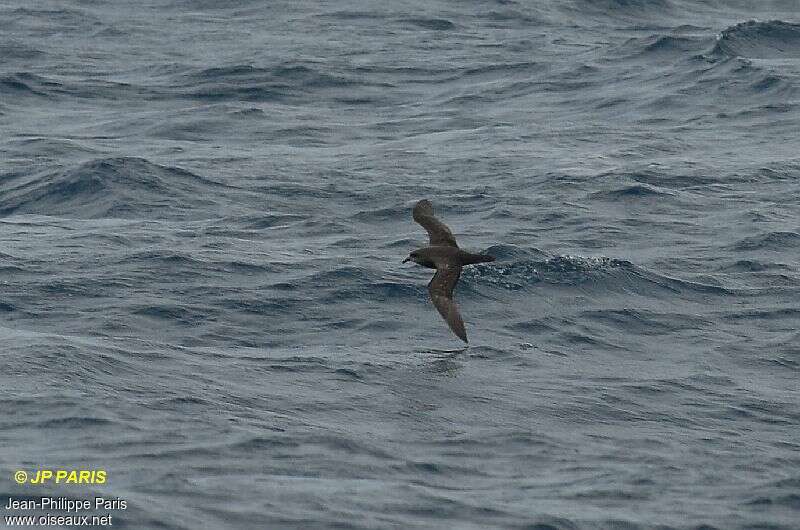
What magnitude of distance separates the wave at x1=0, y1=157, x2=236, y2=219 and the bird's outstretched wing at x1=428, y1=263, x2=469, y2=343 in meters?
6.72

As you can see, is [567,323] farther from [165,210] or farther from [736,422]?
[165,210]

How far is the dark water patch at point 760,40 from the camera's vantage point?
3362 centimetres

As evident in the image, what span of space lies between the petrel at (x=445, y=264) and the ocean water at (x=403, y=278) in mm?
467

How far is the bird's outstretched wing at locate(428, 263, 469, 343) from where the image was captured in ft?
56.8

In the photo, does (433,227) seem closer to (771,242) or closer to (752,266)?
(752,266)

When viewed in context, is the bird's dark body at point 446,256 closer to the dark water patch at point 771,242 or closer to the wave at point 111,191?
the dark water patch at point 771,242

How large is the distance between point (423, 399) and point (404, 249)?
A: 5843 millimetres

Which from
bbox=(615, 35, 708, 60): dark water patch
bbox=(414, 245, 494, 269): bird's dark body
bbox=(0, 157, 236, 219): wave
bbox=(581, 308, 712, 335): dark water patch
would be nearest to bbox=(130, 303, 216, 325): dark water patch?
bbox=(414, 245, 494, 269): bird's dark body

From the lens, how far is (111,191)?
2467 cm

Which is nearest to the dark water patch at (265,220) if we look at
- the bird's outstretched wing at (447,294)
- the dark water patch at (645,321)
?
the bird's outstretched wing at (447,294)

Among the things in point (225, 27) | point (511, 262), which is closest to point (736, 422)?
point (511, 262)

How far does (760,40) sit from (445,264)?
1854 cm

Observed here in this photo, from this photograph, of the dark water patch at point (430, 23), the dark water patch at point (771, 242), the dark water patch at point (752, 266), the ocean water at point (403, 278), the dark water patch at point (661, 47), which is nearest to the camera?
the ocean water at point (403, 278)

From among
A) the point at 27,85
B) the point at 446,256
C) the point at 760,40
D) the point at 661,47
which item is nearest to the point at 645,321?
the point at 446,256
